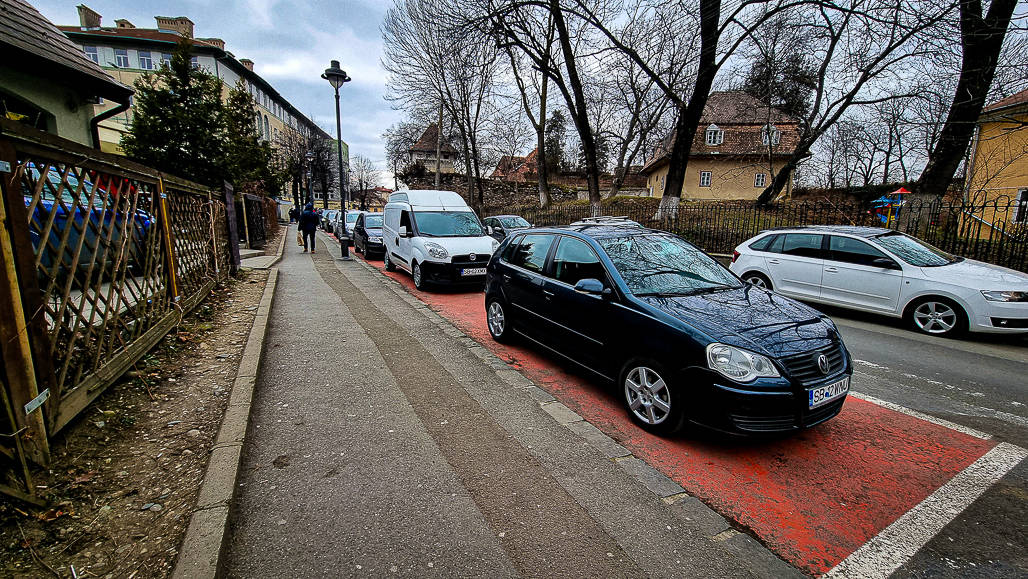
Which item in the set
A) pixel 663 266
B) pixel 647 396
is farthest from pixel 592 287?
pixel 647 396

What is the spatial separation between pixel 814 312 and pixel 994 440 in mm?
1595

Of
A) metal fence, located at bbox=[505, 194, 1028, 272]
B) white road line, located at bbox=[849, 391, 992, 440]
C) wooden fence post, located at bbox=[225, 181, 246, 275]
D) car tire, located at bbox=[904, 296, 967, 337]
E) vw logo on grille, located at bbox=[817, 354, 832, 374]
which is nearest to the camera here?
vw logo on grille, located at bbox=[817, 354, 832, 374]

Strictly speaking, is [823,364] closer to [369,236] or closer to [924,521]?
[924,521]

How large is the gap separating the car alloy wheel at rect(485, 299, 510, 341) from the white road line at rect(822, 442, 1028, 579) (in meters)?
4.08

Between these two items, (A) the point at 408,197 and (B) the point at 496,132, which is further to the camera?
(B) the point at 496,132

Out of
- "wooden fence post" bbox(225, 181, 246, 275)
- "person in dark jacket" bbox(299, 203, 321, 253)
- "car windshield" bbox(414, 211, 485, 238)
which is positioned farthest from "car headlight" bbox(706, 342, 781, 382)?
"person in dark jacket" bbox(299, 203, 321, 253)

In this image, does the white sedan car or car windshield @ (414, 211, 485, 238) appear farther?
car windshield @ (414, 211, 485, 238)

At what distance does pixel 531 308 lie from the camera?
513cm

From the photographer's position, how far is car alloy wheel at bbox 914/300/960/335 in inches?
249

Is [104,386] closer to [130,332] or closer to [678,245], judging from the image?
[130,332]

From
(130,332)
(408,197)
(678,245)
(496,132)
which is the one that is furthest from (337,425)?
(496,132)

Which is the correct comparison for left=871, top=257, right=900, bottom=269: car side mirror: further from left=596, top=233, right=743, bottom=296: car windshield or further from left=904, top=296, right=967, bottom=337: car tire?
left=596, top=233, right=743, bottom=296: car windshield

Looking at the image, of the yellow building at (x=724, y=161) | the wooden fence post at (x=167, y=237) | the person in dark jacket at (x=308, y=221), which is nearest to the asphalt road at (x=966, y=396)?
the wooden fence post at (x=167, y=237)

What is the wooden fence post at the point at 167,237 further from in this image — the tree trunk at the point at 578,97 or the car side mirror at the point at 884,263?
the tree trunk at the point at 578,97
